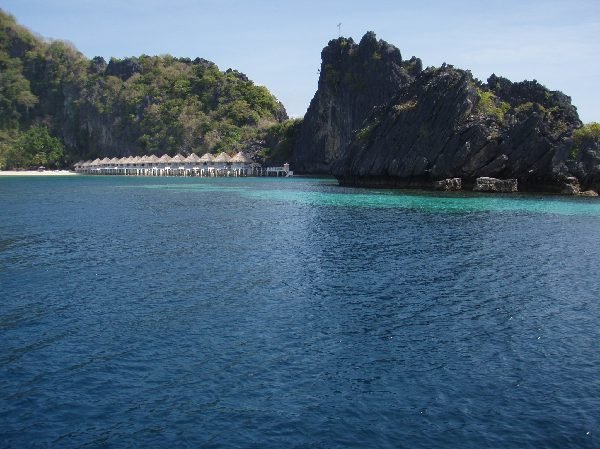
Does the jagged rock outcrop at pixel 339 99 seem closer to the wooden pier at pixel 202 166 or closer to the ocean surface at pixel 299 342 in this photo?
the wooden pier at pixel 202 166

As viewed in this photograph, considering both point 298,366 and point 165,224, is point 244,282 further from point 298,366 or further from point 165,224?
point 165,224

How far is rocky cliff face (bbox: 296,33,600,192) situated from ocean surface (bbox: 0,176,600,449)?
47687mm

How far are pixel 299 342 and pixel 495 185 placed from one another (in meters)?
73.3

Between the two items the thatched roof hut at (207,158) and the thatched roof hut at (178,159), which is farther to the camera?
the thatched roof hut at (178,159)

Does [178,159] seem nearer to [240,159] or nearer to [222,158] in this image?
[222,158]

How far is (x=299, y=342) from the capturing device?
19.6 m

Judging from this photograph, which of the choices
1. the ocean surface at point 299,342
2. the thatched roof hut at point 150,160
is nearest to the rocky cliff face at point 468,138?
the ocean surface at point 299,342

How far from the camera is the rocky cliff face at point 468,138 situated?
85250mm

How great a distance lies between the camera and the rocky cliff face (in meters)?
85.2

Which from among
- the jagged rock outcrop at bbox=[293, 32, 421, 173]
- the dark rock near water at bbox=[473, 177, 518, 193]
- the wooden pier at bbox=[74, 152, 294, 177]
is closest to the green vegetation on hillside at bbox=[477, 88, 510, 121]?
the dark rock near water at bbox=[473, 177, 518, 193]

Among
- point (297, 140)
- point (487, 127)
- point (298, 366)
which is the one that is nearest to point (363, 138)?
point (487, 127)

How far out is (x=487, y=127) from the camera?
297ft

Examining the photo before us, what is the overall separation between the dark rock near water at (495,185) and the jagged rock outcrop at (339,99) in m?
75.7

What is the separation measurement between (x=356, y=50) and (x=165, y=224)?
128011 millimetres
